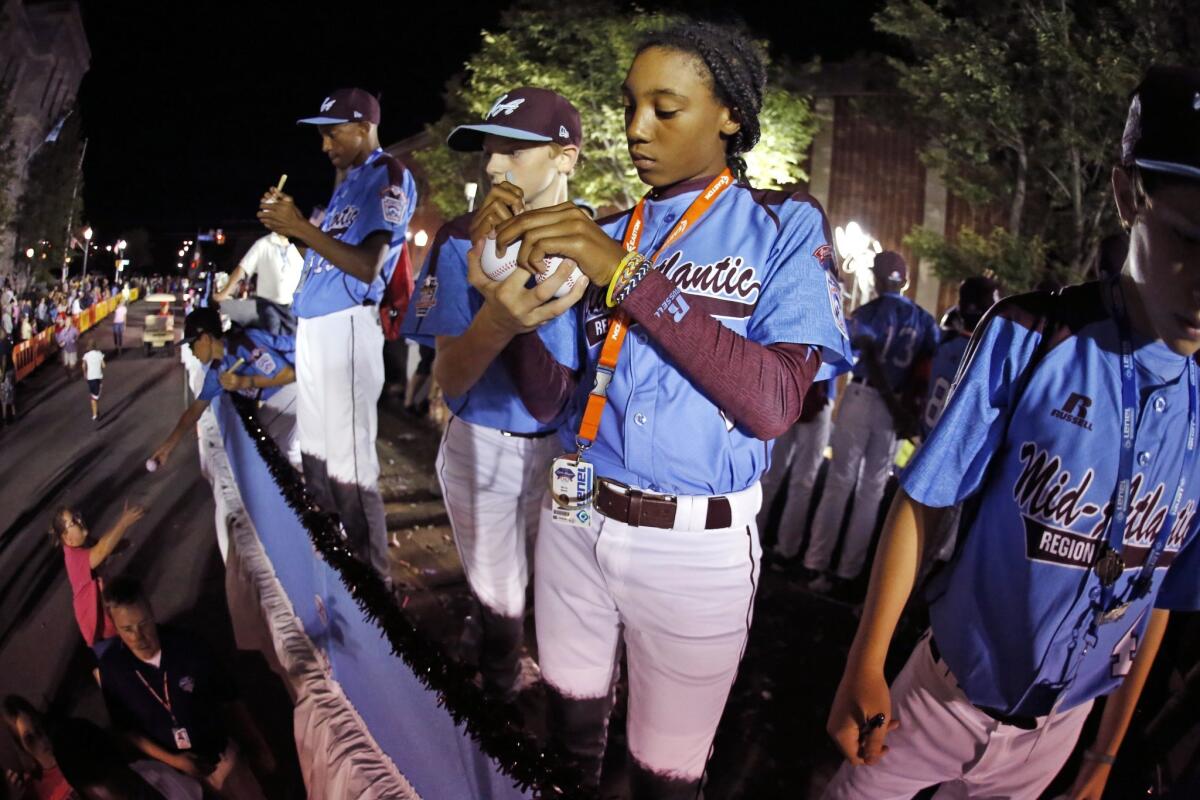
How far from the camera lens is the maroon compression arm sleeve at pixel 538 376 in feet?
6.11

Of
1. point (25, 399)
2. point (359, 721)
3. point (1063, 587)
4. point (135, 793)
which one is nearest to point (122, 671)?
point (135, 793)

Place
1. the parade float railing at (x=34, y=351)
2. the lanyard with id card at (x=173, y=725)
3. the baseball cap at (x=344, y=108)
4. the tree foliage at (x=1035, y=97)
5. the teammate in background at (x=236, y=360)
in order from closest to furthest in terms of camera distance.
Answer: the lanyard with id card at (x=173, y=725) < the baseball cap at (x=344, y=108) < the teammate in background at (x=236, y=360) < the tree foliage at (x=1035, y=97) < the parade float railing at (x=34, y=351)

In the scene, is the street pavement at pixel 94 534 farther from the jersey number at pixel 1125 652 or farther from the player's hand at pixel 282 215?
the jersey number at pixel 1125 652

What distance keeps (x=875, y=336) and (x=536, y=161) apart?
134 inches

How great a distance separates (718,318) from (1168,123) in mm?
853

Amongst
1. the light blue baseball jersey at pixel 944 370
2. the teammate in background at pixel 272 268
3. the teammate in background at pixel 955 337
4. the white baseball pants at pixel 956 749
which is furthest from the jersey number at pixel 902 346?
the teammate in background at pixel 272 268

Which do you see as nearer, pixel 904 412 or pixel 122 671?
pixel 122 671

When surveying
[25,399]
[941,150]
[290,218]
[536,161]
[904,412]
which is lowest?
[25,399]

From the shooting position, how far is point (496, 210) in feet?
4.73

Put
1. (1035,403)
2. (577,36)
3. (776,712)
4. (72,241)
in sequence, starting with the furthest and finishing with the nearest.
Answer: (72,241), (577,36), (776,712), (1035,403)

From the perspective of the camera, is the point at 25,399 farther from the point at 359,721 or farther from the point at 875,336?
the point at 875,336

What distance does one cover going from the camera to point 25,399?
11.1 m

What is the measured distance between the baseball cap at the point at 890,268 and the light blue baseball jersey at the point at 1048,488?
382 centimetres

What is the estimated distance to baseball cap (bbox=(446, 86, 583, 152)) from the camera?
7.86 ft
